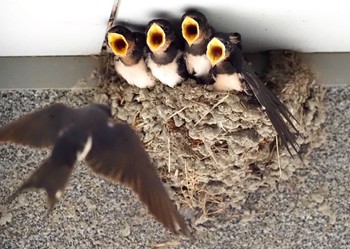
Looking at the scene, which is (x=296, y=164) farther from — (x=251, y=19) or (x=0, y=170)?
(x=0, y=170)

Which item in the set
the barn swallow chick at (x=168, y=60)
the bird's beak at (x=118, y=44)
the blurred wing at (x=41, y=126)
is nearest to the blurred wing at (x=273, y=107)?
the barn swallow chick at (x=168, y=60)

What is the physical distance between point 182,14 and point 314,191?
703mm

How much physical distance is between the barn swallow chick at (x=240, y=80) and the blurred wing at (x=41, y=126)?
1.65 feet

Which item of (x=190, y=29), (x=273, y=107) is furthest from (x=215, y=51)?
(x=273, y=107)

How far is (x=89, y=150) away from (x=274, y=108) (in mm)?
575

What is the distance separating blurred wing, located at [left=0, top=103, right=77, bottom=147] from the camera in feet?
13.2

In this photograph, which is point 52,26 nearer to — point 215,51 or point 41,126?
point 41,126

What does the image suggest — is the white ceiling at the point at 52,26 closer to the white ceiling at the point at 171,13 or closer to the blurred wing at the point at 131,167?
the white ceiling at the point at 171,13

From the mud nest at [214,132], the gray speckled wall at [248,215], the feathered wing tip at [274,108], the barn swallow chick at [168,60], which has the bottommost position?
the gray speckled wall at [248,215]

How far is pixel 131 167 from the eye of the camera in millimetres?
3865

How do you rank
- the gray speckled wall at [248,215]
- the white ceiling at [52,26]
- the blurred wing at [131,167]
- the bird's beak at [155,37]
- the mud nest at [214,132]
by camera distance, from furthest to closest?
the gray speckled wall at [248,215]
the mud nest at [214,132]
the bird's beak at [155,37]
the white ceiling at [52,26]
the blurred wing at [131,167]

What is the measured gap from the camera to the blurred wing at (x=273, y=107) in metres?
4.21

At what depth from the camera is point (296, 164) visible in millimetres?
4543

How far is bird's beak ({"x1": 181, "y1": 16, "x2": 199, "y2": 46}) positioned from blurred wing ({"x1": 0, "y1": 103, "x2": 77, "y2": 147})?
1.34 feet
